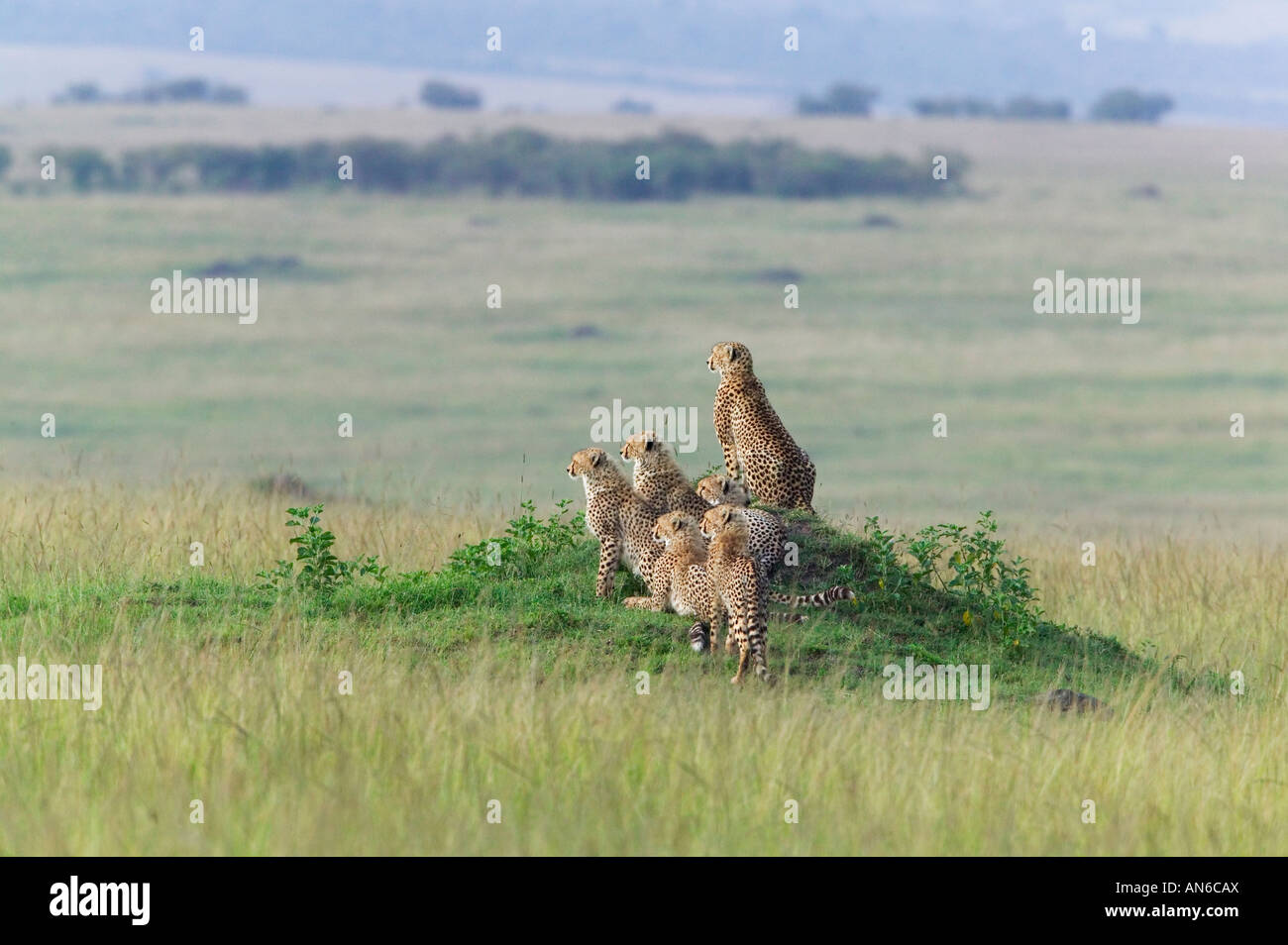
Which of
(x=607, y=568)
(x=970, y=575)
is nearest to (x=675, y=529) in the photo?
(x=607, y=568)

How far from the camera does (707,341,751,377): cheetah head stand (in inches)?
510

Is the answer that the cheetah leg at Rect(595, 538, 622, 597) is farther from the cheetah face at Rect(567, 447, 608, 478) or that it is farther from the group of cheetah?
the cheetah face at Rect(567, 447, 608, 478)

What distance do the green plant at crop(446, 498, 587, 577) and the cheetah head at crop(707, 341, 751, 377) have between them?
1604 mm

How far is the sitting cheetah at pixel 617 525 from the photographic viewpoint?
11664 millimetres

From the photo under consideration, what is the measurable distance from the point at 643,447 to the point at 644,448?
1cm

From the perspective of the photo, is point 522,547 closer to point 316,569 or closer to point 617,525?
point 617,525

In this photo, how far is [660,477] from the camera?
12.3 metres

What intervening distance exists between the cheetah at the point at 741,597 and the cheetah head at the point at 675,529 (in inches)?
23.7

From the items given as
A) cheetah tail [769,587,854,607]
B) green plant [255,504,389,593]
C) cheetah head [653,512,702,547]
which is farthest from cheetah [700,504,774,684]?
green plant [255,504,389,593]

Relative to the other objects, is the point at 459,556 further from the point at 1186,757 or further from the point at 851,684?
the point at 1186,757

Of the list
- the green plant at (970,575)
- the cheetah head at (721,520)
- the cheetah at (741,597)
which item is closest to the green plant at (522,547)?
the cheetah head at (721,520)

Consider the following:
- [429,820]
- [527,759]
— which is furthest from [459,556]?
[429,820]

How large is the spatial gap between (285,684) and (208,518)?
6.78m
